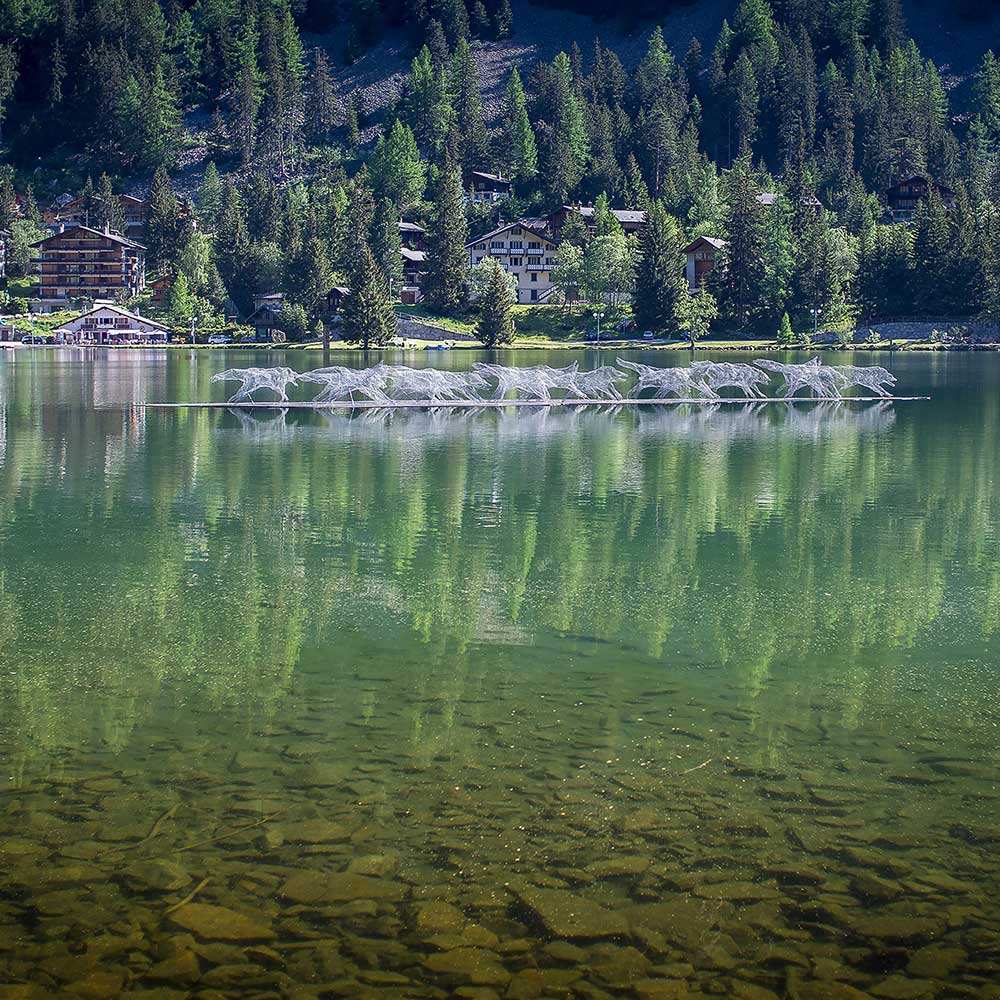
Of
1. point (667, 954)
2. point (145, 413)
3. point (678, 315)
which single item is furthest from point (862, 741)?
point (678, 315)

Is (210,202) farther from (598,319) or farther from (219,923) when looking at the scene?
(219,923)

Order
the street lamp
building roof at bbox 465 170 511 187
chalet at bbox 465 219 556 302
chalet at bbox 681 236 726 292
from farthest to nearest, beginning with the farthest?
building roof at bbox 465 170 511 187, chalet at bbox 465 219 556 302, chalet at bbox 681 236 726 292, the street lamp

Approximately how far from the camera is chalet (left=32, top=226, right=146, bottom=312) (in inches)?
5935

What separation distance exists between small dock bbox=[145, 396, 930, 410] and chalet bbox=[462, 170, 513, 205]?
137867 millimetres

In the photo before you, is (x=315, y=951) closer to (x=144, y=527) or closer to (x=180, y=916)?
(x=180, y=916)

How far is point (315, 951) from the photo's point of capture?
7.00 m

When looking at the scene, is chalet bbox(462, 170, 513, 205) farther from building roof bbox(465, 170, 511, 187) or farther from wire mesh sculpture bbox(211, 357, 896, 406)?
wire mesh sculpture bbox(211, 357, 896, 406)

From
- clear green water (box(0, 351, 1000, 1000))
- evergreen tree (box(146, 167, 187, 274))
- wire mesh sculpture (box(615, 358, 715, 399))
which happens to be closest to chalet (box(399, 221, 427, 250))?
evergreen tree (box(146, 167, 187, 274))

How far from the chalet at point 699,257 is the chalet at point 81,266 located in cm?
6219

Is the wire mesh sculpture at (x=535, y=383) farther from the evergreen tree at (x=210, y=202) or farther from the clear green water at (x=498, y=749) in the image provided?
the evergreen tree at (x=210, y=202)

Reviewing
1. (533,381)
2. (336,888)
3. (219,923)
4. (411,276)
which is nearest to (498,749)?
(336,888)

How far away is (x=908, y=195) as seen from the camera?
165875 millimetres

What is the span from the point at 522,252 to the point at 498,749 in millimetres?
147668

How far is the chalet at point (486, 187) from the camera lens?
181 metres
